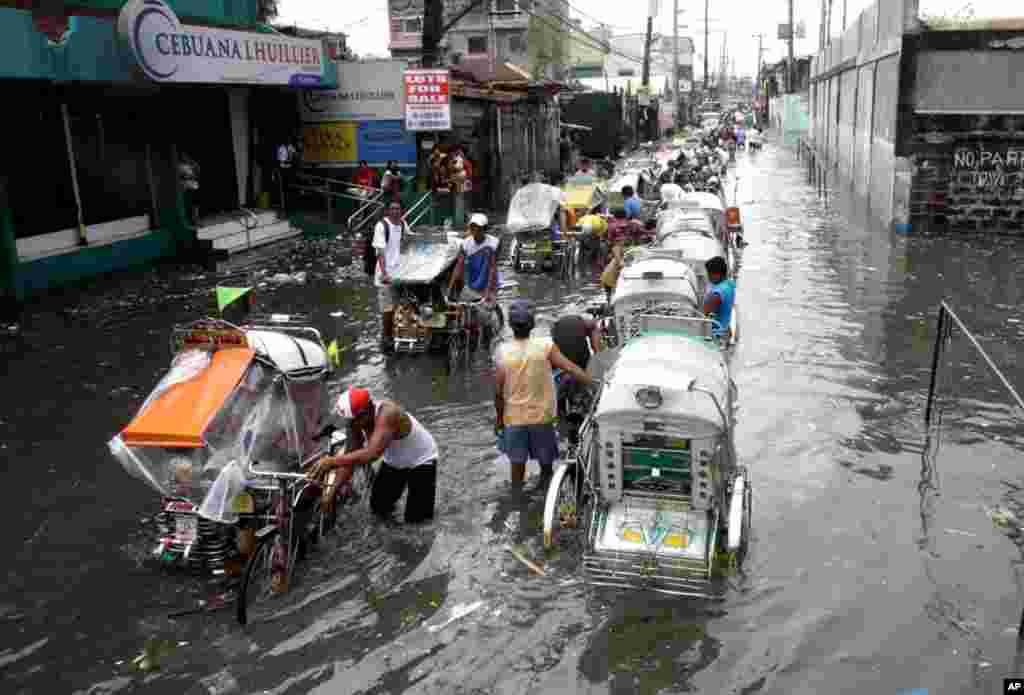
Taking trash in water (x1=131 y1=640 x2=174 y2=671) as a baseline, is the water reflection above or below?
below

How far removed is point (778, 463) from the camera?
8.17 metres

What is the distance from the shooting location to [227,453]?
6.07 meters

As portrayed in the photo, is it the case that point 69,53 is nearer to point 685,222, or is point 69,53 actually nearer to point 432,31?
point 685,222

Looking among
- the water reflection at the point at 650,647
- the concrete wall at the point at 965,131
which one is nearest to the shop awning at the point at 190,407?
the water reflection at the point at 650,647

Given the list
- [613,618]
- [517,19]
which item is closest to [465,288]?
[613,618]

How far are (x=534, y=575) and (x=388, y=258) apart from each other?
237 inches

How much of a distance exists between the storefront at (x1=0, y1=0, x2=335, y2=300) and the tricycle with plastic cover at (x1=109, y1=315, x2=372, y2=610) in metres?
8.68

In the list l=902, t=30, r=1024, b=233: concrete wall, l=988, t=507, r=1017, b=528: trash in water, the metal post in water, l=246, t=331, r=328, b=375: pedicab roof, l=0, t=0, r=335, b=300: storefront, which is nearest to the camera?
l=246, t=331, r=328, b=375: pedicab roof

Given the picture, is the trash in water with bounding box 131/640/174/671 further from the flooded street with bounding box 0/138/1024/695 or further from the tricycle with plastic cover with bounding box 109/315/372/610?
the tricycle with plastic cover with bounding box 109/315/372/610

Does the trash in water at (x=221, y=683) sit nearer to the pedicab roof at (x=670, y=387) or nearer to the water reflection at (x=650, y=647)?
the water reflection at (x=650, y=647)

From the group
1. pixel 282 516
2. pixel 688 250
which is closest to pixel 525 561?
pixel 282 516

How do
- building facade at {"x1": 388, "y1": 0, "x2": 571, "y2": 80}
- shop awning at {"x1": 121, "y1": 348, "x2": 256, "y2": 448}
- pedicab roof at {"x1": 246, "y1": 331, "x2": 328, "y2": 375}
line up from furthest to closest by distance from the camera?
1. building facade at {"x1": 388, "y1": 0, "x2": 571, "y2": 80}
2. pedicab roof at {"x1": 246, "y1": 331, "x2": 328, "y2": 375}
3. shop awning at {"x1": 121, "y1": 348, "x2": 256, "y2": 448}

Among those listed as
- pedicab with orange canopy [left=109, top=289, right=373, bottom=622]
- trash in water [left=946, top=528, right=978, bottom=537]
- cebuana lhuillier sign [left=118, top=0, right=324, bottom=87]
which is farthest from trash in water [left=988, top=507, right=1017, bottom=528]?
cebuana lhuillier sign [left=118, top=0, right=324, bottom=87]

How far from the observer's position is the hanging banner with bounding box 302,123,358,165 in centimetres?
2253
